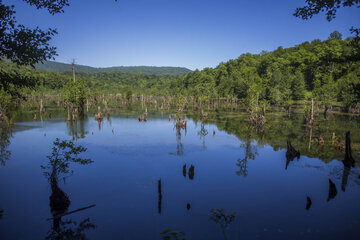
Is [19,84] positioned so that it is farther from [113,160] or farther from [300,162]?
[300,162]

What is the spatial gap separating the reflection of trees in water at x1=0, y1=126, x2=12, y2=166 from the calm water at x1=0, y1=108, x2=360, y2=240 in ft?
0.42

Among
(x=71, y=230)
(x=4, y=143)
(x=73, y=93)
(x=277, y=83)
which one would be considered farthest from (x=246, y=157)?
(x=277, y=83)

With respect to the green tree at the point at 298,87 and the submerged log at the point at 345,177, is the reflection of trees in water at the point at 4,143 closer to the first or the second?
the submerged log at the point at 345,177

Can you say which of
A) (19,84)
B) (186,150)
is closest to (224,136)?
(186,150)

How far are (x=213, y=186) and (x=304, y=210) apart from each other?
6.90 metres

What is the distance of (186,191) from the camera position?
1978cm

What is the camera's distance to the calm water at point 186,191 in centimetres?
1434

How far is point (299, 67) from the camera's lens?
123375 mm

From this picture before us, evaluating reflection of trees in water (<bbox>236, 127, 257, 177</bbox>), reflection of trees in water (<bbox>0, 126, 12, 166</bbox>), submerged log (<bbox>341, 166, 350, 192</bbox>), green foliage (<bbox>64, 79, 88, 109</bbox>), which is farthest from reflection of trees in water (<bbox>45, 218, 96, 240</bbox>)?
green foliage (<bbox>64, 79, 88, 109</bbox>)

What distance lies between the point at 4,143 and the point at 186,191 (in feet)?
91.6

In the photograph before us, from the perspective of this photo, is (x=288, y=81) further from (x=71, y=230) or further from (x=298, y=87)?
(x=71, y=230)

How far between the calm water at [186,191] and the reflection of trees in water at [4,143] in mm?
129

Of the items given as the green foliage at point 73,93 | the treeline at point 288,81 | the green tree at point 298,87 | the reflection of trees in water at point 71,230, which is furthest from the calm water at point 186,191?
the green tree at point 298,87

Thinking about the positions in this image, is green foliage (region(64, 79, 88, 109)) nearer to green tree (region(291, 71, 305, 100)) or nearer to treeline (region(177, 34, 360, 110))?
treeline (region(177, 34, 360, 110))
